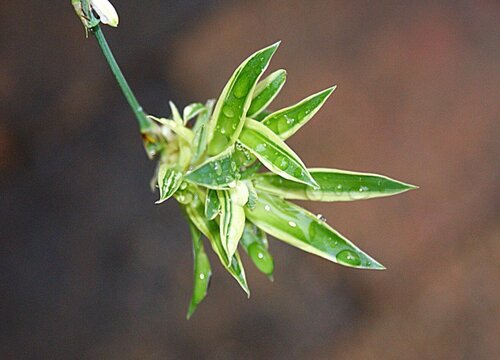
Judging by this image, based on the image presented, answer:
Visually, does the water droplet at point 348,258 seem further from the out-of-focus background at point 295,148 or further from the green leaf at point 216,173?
the out-of-focus background at point 295,148

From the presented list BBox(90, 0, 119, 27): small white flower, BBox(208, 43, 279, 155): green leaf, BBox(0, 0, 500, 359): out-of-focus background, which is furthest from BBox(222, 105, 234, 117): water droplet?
BBox(0, 0, 500, 359): out-of-focus background

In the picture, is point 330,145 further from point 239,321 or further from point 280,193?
point 280,193

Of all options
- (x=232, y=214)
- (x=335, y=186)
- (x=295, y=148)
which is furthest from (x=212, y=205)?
(x=295, y=148)

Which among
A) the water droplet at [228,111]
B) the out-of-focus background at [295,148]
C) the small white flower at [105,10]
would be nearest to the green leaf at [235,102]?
the water droplet at [228,111]

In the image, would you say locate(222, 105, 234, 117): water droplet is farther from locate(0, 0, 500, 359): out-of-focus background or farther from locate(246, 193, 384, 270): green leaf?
locate(0, 0, 500, 359): out-of-focus background

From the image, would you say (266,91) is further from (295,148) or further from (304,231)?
(295,148)
